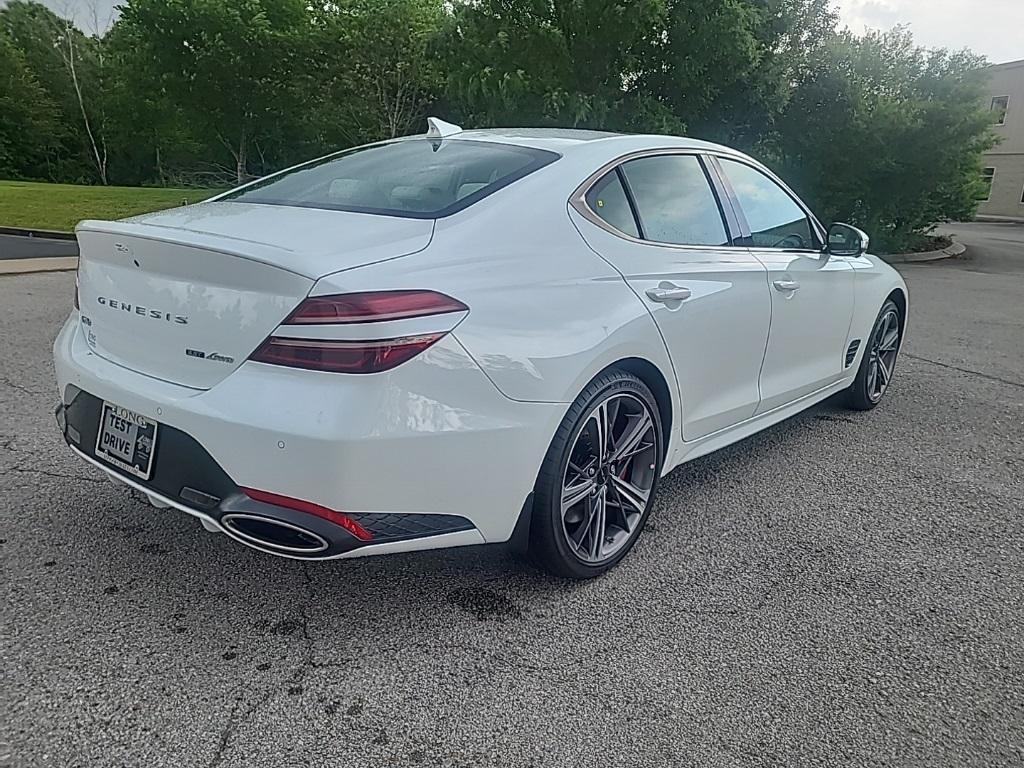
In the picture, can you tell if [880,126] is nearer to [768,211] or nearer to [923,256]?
[923,256]

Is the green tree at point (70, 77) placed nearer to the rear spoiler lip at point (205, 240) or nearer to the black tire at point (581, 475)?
the rear spoiler lip at point (205, 240)

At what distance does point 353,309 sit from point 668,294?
4.09 ft

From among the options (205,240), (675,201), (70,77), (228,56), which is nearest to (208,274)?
(205,240)

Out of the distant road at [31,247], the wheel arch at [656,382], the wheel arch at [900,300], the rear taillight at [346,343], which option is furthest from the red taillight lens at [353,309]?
the distant road at [31,247]

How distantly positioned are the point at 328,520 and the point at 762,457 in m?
2.57

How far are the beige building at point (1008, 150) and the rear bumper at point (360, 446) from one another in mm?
40939

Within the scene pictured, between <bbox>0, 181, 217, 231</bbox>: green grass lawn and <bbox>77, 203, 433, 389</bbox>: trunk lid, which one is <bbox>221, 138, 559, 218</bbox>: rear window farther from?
<bbox>0, 181, 217, 231</bbox>: green grass lawn

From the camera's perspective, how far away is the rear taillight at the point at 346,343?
6.49 ft

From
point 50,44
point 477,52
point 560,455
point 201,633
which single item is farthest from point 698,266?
point 50,44

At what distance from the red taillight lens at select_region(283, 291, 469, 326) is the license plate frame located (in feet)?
1.85

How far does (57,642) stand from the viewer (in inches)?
87.4

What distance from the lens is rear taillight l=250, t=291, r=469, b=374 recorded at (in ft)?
6.49

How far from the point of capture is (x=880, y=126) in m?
13.7

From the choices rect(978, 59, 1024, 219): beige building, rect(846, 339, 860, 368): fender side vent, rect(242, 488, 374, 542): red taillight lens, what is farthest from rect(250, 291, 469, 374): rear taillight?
rect(978, 59, 1024, 219): beige building
